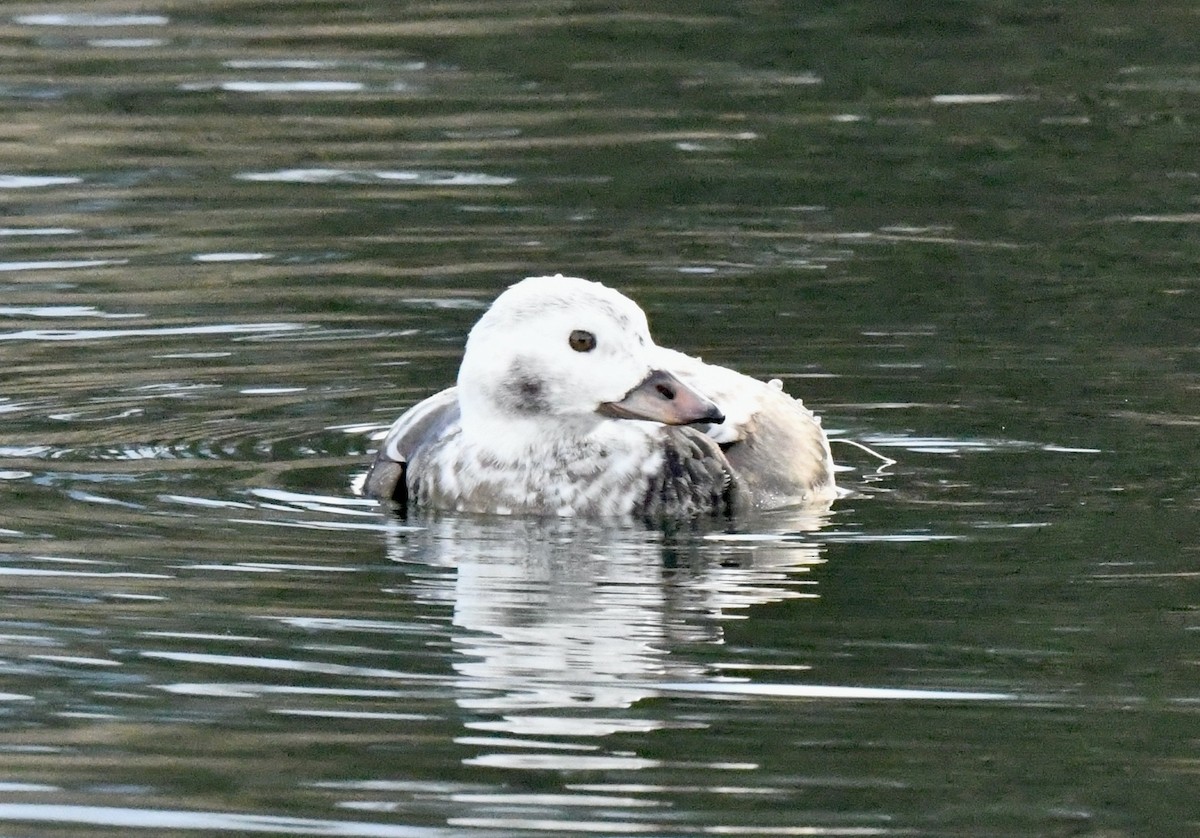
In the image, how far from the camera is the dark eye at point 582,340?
30.7 feet

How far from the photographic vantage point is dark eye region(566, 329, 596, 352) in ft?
30.7

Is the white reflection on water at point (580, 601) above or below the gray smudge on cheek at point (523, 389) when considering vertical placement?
below

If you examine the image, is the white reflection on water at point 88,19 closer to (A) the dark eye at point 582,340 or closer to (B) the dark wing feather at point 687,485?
(B) the dark wing feather at point 687,485

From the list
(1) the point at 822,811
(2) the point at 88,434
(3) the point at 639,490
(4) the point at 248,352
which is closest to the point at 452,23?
(4) the point at 248,352

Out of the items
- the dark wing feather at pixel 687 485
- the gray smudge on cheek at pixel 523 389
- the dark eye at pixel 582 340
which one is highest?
the dark eye at pixel 582 340

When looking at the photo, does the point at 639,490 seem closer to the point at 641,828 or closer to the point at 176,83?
the point at 641,828

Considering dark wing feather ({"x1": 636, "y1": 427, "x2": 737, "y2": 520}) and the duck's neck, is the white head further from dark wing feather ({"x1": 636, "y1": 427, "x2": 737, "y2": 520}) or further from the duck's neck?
dark wing feather ({"x1": 636, "y1": 427, "x2": 737, "y2": 520})

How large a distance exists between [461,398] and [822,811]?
369 cm

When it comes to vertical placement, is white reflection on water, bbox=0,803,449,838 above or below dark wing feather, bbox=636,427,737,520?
below

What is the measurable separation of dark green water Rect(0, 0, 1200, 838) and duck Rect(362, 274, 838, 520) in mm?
183

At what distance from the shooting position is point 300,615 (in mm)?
8141

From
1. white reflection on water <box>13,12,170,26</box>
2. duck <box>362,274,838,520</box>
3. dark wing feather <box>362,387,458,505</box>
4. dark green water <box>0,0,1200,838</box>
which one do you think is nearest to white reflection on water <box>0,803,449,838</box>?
dark green water <box>0,0,1200,838</box>

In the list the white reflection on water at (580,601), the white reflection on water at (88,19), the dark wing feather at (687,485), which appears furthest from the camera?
the white reflection on water at (88,19)

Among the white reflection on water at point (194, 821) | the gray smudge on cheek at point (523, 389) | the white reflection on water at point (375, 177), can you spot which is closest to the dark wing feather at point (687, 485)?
the gray smudge on cheek at point (523, 389)
